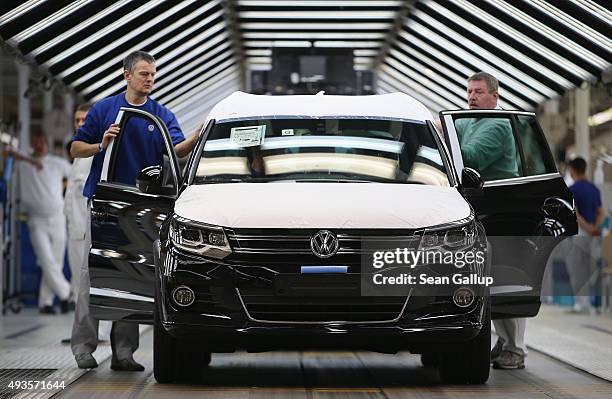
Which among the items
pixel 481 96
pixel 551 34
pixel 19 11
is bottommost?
pixel 481 96

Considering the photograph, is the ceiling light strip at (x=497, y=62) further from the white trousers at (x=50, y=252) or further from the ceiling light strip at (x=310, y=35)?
the white trousers at (x=50, y=252)

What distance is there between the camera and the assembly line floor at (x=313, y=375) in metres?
7.95

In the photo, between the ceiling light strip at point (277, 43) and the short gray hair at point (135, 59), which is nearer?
the short gray hair at point (135, 59)

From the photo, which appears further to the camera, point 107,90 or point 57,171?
point 107,90

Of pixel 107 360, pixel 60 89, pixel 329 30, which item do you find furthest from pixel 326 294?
pixel 329 30

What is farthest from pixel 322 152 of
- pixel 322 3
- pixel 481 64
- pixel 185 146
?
pixel 481 64

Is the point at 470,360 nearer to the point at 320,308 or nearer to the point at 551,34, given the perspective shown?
the point at 320,308

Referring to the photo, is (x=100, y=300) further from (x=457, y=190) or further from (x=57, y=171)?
(x=57, y=171)

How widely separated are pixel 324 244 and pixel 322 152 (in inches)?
42.9

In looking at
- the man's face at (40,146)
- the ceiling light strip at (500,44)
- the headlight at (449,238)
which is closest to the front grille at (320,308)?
the headlight at (449,238)

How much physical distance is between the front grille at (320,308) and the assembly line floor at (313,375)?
0.41 meters

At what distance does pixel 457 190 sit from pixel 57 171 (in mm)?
9703

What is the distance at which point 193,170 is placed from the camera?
28.4ft

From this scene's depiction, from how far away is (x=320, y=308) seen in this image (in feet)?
25.2
